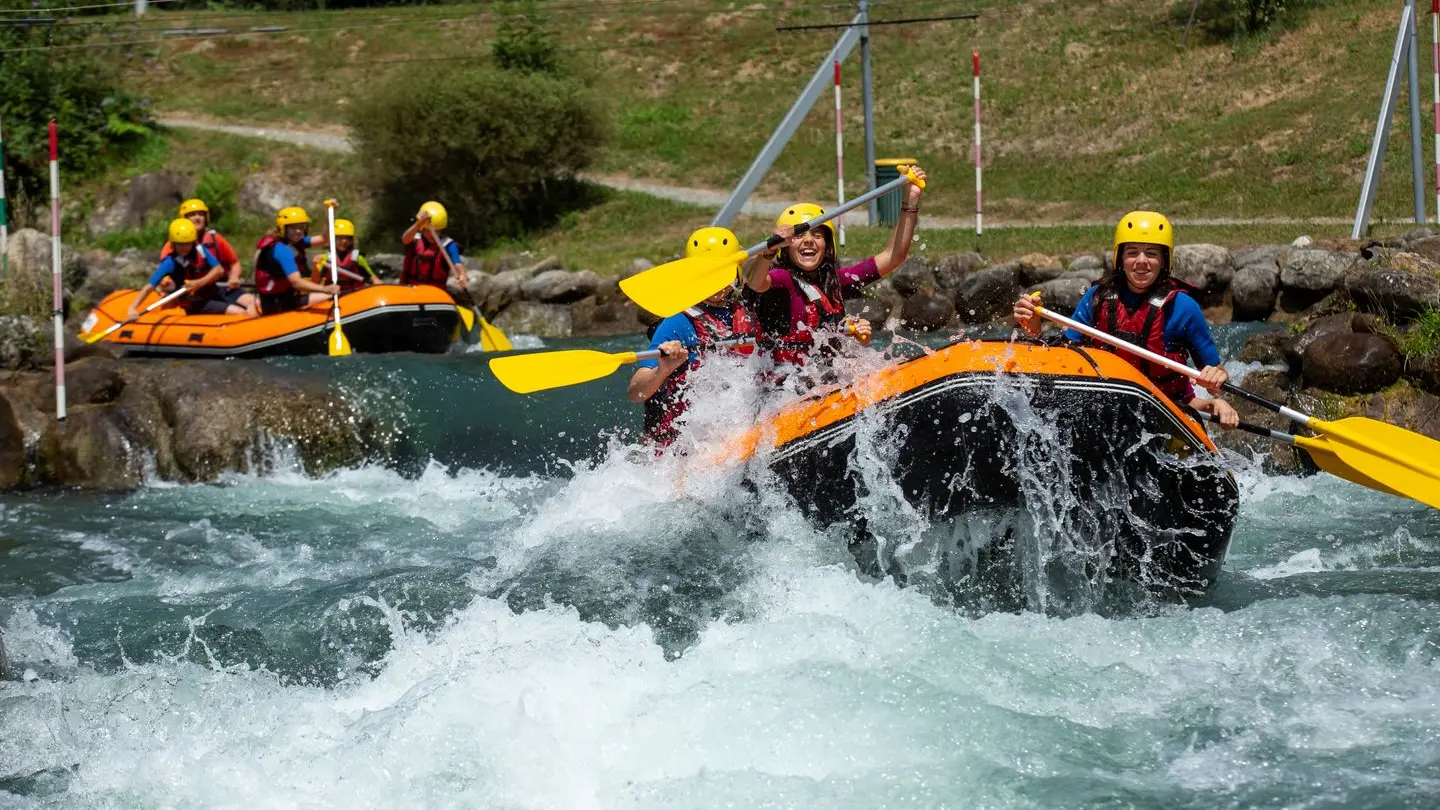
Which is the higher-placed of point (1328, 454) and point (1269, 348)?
point (1328, 454)

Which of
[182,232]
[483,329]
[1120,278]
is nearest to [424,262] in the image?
[483,329]

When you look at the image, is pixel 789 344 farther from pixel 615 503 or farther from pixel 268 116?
pixel 268 116

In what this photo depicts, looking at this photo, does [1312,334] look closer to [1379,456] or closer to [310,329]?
[1379,456]

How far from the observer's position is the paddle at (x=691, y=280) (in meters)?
6.49

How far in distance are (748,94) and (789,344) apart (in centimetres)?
1938

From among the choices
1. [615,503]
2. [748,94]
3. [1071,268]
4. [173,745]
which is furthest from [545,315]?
[748,94]

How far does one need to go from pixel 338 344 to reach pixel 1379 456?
8.05 m

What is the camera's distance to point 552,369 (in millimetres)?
7152

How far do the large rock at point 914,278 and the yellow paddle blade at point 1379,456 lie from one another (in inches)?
270

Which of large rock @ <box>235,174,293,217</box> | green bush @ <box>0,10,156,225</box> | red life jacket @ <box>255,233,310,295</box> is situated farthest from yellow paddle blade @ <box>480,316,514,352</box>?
green bush @ <box>0,10,156,225</box>

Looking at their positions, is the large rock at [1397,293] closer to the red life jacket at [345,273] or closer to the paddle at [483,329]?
the paddle at [483,329]

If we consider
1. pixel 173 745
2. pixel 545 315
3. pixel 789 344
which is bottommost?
pixel 545 315

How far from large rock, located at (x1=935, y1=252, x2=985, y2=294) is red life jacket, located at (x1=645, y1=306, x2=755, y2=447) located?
6268mm

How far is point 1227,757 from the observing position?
4285 mm
